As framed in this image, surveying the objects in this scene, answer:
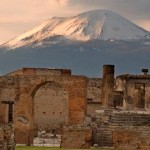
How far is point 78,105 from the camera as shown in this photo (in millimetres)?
34438

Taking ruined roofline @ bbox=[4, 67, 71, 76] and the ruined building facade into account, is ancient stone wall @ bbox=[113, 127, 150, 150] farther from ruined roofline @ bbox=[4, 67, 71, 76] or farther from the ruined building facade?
ruined roofline @ bbox=[4, 67, 71, 76]

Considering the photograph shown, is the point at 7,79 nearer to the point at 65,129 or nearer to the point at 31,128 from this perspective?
the point at 31,128

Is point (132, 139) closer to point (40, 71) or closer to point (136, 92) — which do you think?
point (136, 92)

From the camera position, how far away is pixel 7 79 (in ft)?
118

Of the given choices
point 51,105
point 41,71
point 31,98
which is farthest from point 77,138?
point 41,71

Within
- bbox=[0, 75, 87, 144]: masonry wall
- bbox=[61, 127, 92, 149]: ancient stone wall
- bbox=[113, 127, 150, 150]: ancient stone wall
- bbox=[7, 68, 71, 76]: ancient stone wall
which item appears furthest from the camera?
bbox=[7, 68, 71, 76]: ancient stone wall

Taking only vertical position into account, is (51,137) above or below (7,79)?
below

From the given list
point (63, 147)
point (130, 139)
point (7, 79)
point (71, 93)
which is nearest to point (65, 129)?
point (63, 147)

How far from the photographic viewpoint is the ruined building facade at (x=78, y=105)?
2803 centimetres

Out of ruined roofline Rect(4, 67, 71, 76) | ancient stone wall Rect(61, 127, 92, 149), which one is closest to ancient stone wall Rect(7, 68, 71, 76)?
ruined roofline Rect(4, 67, 71, 76)

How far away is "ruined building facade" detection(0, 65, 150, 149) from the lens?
28031 mm

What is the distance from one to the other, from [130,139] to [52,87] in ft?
61.9

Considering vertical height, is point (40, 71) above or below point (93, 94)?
above

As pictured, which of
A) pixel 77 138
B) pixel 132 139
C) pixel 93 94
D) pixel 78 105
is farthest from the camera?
pixel 93 94
